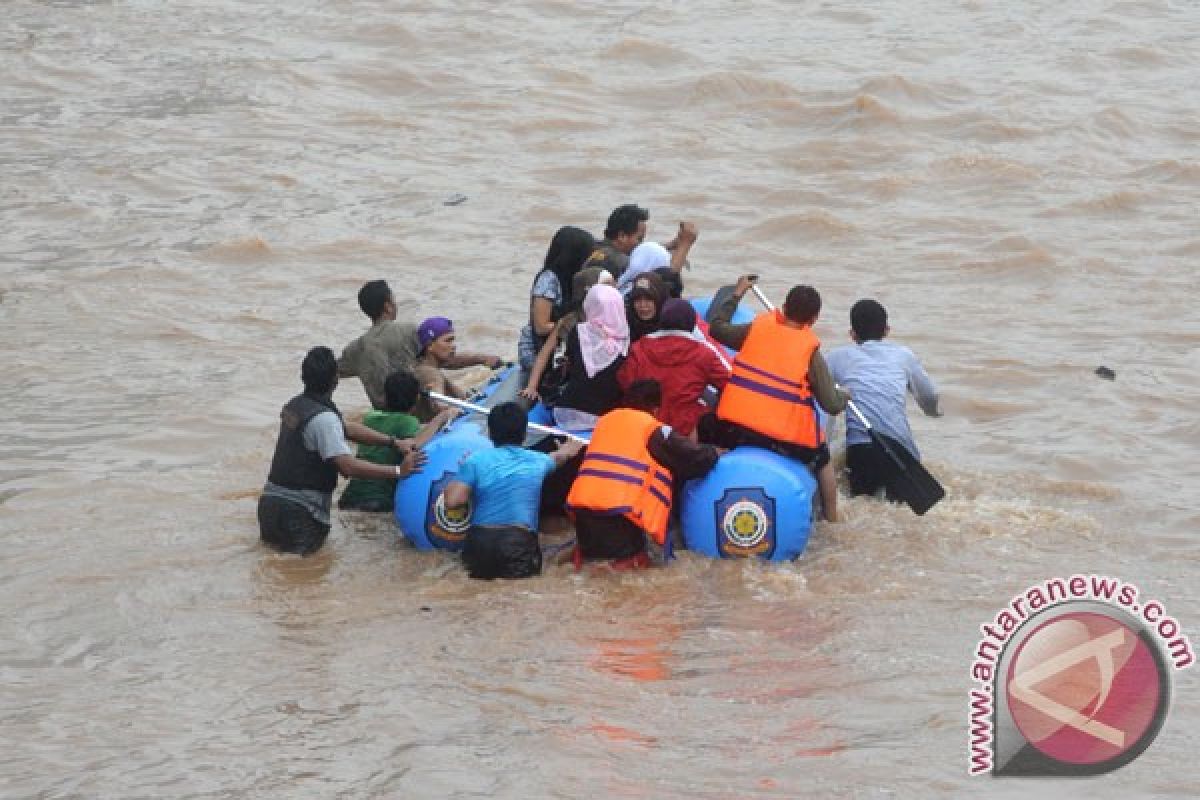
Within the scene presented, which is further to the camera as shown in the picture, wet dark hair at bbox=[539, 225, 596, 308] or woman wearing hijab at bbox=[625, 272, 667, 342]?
wet dark hair at bbox=[539, 225, 596, 308]

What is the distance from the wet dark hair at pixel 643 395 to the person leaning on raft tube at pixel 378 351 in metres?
1.33

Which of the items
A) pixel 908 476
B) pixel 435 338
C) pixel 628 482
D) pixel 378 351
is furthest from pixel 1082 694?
pixel 378 351

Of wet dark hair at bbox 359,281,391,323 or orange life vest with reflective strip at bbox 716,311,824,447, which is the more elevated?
wet dark hair at bbox 359,281,391,323

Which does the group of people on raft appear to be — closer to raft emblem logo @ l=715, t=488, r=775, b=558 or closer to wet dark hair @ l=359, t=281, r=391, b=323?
wet dark hair @ l=359, t=281, r=391, b=323

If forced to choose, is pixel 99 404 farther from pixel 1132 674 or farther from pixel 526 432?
pixel 1132 674

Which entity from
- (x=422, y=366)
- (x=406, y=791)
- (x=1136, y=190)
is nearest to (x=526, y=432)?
(x=422, y=366)

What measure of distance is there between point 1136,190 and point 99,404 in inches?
378

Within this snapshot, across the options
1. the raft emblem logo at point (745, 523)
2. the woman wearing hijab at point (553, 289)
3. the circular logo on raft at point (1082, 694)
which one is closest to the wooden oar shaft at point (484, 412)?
the woman wearing hijab at point (553, 289)

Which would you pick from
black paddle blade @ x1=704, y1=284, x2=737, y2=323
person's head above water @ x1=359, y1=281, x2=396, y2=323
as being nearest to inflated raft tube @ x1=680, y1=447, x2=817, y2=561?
black paddle blade @ x1=704, y1=284, x2=737, y2=323

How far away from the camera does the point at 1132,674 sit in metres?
6.97

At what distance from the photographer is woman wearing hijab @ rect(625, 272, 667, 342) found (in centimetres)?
914

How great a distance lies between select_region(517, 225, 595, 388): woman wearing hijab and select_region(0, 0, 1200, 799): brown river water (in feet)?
3.96

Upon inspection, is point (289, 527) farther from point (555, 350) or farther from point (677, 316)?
point (677, 316)

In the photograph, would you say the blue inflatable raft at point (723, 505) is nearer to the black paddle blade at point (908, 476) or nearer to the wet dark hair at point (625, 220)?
the black paddle blade at point (908, 476)
